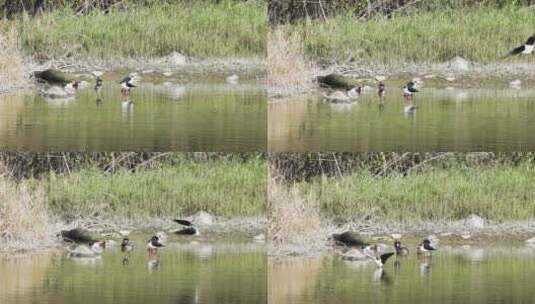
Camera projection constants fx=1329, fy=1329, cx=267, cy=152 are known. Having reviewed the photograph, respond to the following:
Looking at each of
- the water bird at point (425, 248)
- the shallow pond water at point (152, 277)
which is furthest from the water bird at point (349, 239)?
the shallow pond water at point (152, 277)

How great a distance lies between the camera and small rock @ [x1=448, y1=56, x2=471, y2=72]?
7418 millimetres

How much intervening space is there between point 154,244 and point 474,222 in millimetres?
1791

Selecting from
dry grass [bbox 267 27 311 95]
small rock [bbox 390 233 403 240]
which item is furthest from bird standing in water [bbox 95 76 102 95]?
small rock [bbox 390 233 403 240]

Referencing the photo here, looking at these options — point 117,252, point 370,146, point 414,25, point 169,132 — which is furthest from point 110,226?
point 414,25

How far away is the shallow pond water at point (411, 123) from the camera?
7250mm

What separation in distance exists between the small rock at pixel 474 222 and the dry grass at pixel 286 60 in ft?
3.85

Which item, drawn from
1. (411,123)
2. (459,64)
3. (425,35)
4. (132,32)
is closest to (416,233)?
(411,123)

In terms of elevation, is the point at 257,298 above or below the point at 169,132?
below

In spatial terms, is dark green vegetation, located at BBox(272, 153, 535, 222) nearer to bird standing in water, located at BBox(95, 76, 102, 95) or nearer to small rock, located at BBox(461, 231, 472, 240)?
small rock, located at BBox(461, 231, 472, 240)

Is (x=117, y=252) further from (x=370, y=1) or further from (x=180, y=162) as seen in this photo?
(x=370, y=1)

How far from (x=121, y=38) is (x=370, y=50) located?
1.40 m

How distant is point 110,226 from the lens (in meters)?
7.40

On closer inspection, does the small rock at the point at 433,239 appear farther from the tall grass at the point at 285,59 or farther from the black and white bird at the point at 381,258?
the tall grass at the point at 285,59

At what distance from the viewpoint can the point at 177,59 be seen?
7.47 metres
